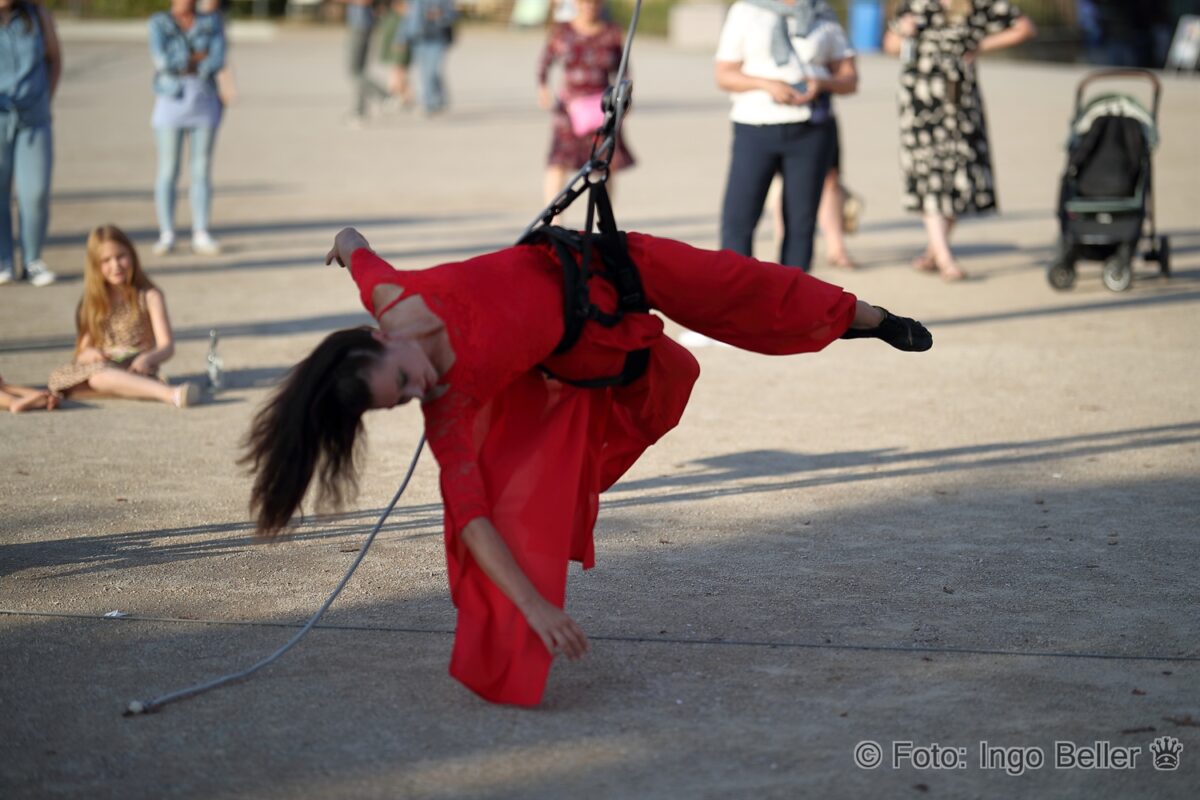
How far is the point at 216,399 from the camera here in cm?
751

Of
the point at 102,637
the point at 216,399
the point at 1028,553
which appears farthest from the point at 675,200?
the point at 102,637

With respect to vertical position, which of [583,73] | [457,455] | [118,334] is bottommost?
[118,334]

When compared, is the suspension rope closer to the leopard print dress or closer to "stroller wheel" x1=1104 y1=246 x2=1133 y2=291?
the leopard print dress

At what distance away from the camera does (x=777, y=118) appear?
8.41m

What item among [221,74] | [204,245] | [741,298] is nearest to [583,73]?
[221,74]

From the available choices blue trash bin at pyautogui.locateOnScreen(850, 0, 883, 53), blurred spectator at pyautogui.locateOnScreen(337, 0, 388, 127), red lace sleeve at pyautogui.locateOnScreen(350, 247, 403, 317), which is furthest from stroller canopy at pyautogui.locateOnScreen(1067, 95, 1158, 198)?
blue trash bin at pyautogui.locateOnScreen(850, 0, 883, 53)

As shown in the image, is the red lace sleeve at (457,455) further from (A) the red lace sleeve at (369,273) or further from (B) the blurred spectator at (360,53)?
(B) the blurred spectator at (360,53)

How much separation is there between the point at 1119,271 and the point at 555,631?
23.6 feet

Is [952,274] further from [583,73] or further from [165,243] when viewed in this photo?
[165,243]

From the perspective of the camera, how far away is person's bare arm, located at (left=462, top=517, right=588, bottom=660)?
3832mm

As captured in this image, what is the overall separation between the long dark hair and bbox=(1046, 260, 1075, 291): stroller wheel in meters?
7.13

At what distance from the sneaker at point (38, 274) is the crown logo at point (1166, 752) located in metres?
8.35

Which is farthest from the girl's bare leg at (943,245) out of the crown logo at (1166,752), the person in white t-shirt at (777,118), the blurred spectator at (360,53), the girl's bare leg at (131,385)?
the blurred spectator at (360,53)

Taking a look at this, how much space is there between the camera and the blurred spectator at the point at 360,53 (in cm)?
2127
